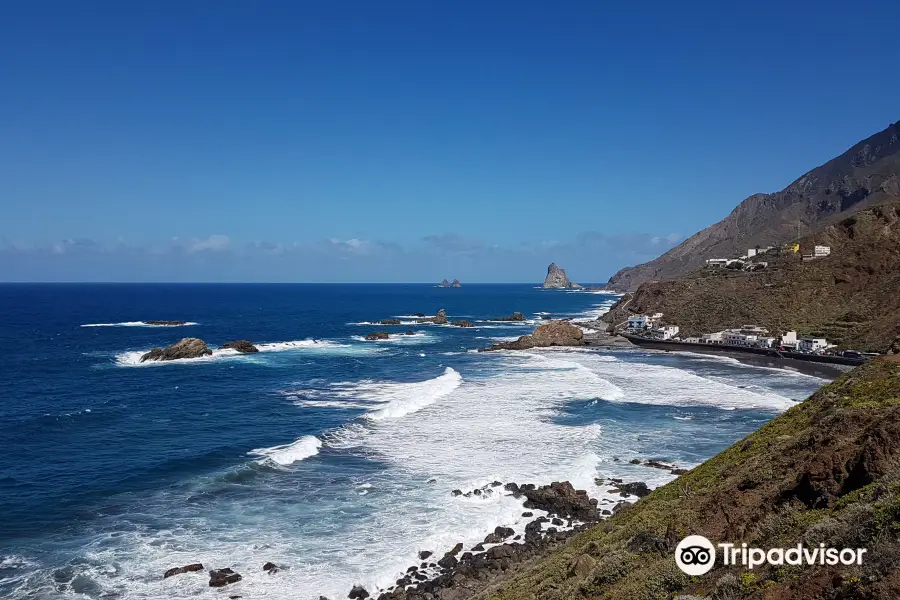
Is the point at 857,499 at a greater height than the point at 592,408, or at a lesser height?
greater

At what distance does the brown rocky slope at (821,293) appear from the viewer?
263 feet

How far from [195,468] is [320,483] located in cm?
778

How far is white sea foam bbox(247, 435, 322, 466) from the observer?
35.6 meters

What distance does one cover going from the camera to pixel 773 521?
45.2 feet

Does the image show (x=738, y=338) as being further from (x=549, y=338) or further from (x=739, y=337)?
(x=549, y=338)

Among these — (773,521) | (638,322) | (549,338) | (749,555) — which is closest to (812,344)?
(549,338)

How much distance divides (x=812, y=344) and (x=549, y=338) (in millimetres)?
36295

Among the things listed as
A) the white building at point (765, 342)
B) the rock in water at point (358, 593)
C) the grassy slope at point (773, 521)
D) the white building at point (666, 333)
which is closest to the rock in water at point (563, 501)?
the grassy slope at point (773, 521)

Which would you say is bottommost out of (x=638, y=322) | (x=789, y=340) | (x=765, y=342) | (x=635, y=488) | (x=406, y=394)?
(x=635, y=488)

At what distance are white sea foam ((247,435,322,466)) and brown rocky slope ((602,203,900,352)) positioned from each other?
64.7 m

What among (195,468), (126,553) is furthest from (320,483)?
(126,553)

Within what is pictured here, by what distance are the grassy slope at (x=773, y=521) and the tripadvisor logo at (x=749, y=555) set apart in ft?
0.88

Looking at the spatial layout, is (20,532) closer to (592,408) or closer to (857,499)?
(857,499)

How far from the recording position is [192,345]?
80500mm
